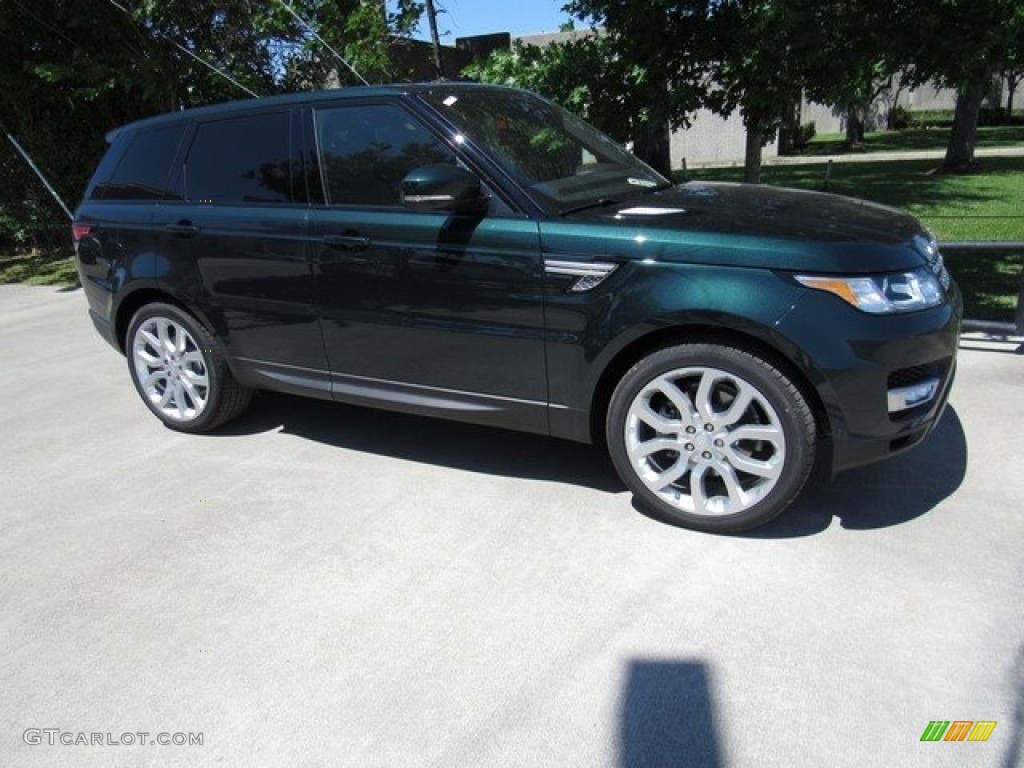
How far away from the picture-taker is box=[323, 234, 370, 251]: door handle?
3719 millimetres

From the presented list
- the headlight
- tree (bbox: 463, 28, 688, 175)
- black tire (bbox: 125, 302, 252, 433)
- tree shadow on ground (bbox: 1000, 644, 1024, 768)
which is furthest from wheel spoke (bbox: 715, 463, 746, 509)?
tree (bbox: 463, 28, 688, 175)

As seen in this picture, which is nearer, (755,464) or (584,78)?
(755,464)

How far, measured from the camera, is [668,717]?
234cm

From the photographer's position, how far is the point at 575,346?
3311 millimetres

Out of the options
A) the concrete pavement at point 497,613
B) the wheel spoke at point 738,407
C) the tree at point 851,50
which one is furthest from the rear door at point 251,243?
the tree at point 851,50

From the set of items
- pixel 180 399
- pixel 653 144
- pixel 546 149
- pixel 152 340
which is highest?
pixel 546 149

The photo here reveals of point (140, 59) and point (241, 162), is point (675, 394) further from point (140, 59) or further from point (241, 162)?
point (140, 59)

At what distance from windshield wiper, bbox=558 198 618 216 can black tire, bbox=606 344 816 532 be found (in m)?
0.72

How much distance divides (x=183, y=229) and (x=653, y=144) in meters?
4.71

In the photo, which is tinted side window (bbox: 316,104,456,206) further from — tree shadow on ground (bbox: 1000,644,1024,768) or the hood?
tree shadow on ground (bbox: 1000,644,1024,768)

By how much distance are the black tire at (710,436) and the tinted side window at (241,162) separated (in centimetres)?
210

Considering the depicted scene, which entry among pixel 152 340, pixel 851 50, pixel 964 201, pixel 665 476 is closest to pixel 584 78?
pixel 851 50

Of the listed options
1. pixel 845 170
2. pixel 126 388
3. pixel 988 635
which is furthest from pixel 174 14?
Answer: pixel 845 170

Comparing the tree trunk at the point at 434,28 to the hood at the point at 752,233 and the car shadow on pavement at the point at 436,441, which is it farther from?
the hood at the point at 752,233
